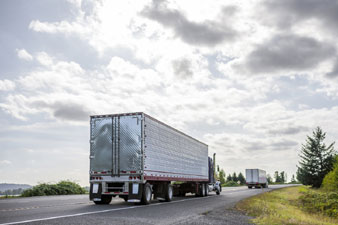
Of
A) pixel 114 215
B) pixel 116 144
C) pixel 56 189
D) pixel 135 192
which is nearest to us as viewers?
pixel 114 215

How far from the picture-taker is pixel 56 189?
95.3ft

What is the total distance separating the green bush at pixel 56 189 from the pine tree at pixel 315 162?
37348mm

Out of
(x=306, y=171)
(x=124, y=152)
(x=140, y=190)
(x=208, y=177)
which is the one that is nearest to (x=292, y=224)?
(x=140, y=190)

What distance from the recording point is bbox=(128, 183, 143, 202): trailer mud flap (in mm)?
16647

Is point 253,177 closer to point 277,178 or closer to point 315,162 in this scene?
point 315,162

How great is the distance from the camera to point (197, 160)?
91.9ft

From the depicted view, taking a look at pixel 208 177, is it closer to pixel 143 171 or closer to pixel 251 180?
pixel 143 171

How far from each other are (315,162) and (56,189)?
1644 inches

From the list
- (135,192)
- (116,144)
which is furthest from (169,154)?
(135,192)

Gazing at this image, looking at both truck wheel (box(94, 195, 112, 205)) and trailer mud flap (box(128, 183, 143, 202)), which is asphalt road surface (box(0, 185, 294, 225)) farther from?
truck wheel (box(94, 195, 112, 205))

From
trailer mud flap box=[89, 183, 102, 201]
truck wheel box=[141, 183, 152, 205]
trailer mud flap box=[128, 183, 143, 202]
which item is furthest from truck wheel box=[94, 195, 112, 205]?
truck wheel box=[141, 183, 152, 205]

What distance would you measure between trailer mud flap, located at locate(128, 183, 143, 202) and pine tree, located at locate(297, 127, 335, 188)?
45097mm

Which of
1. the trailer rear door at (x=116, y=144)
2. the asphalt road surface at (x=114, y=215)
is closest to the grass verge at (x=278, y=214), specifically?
the asphalt road surface at (x=114, y=215)

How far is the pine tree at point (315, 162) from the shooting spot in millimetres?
54584
